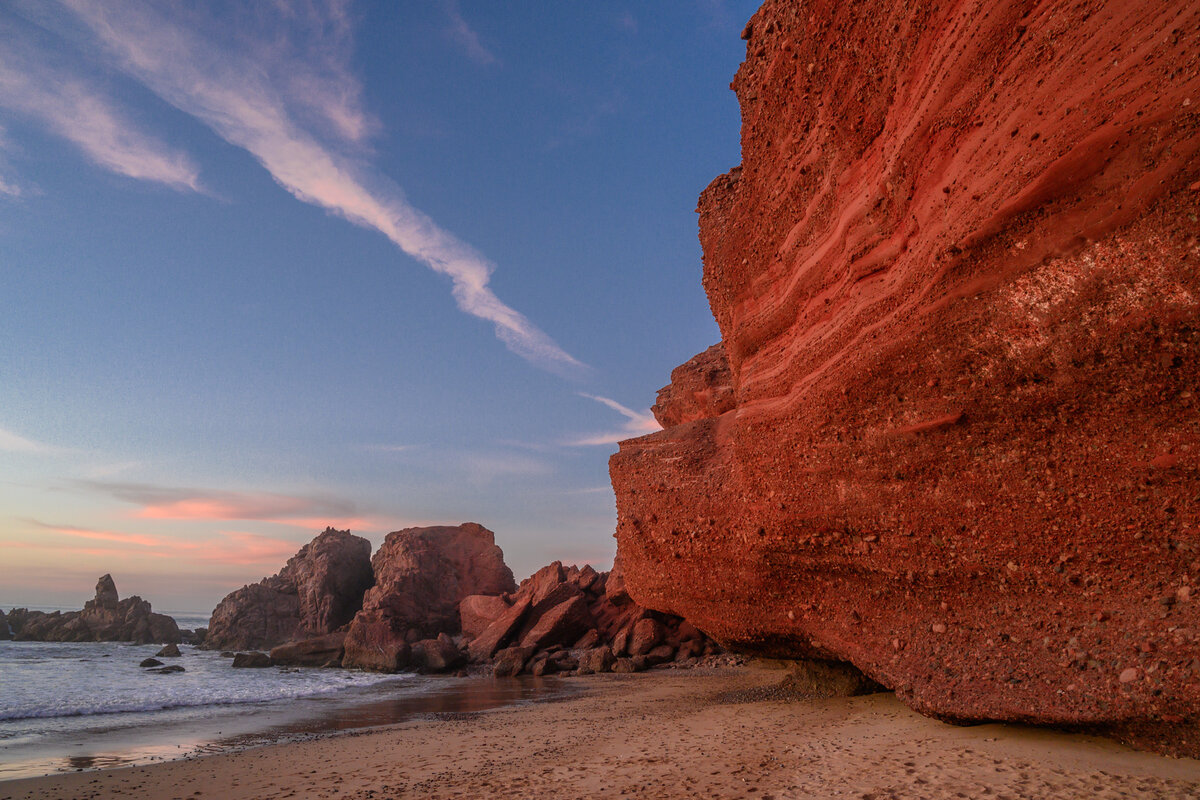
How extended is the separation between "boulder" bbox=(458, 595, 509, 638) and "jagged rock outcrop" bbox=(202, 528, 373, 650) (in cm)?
914

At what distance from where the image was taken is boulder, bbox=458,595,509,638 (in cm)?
2683

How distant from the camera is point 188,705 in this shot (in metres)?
14.9

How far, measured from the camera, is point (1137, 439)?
4.68 m

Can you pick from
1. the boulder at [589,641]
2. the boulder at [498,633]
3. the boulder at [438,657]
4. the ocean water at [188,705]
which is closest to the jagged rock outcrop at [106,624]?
the ocean water at [188,705]

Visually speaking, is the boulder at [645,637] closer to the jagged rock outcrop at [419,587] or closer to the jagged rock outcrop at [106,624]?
the jagged rock outcrop at [419,587]

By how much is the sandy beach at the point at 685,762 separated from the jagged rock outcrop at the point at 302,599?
25.7m

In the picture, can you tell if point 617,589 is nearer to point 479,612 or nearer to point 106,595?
point 479,612

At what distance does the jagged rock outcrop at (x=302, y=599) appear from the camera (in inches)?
1293

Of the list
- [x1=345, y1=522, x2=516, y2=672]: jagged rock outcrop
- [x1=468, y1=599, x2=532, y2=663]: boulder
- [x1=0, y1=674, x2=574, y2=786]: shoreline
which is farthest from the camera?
[x1=345, y1=522, x2=516, y2=672]: jagged rock outcrop

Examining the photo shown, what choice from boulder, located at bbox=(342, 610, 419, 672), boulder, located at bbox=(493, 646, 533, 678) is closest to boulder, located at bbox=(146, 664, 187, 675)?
boulder, located at bbox=(342, 610, 419, 672)

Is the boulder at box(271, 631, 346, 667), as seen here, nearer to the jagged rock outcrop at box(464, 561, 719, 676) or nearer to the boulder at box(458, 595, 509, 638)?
the boulder at box(458, 595, 509, 638)

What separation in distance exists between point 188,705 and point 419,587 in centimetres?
1449

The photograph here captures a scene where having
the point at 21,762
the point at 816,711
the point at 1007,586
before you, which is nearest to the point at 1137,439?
the point at 1007,586

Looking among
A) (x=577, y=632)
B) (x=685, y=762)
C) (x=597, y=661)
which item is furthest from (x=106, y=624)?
(x=685, y=762)
